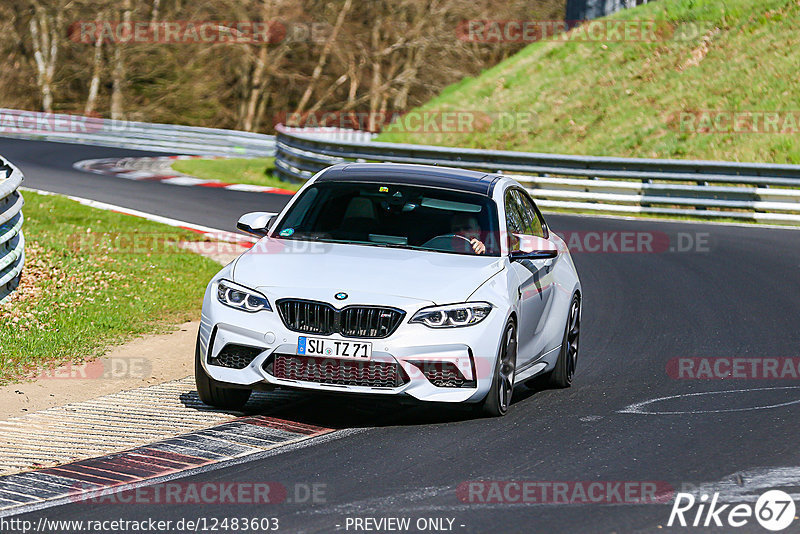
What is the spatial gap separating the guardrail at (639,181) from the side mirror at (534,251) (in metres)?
15.0

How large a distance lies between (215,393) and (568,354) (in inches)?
114

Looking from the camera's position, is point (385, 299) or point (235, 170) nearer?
point (385, 299)

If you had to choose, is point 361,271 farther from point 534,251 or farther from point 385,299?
point 534,251

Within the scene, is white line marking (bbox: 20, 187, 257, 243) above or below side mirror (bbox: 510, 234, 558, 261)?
below

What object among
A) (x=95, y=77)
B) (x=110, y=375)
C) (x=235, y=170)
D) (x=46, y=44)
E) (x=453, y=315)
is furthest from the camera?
(x=46, y=44)

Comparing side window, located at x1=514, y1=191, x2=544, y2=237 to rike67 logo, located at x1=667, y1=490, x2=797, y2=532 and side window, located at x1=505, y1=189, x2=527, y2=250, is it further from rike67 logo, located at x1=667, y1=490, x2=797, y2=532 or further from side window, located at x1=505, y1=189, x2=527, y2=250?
rike67 logo, located at x1=667, y1=490, x2=797, y2=532

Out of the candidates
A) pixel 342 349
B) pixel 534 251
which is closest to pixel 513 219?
pixel 534 251

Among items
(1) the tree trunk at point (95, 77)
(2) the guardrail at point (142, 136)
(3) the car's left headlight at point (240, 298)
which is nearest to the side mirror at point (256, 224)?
(3) the car's left headlight at point (240, 298)

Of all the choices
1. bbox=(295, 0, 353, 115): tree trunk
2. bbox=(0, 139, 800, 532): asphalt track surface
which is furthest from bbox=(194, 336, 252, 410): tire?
bbox=(295, 0, 353, 115): tree trunk

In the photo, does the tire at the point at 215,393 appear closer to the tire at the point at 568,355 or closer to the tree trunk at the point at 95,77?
the tire at the point at 568,355

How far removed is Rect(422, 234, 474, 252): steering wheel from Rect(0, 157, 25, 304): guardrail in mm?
4683

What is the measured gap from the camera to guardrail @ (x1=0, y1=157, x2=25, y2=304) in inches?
458

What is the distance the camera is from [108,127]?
40.5 meters

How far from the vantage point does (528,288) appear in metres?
8.61
